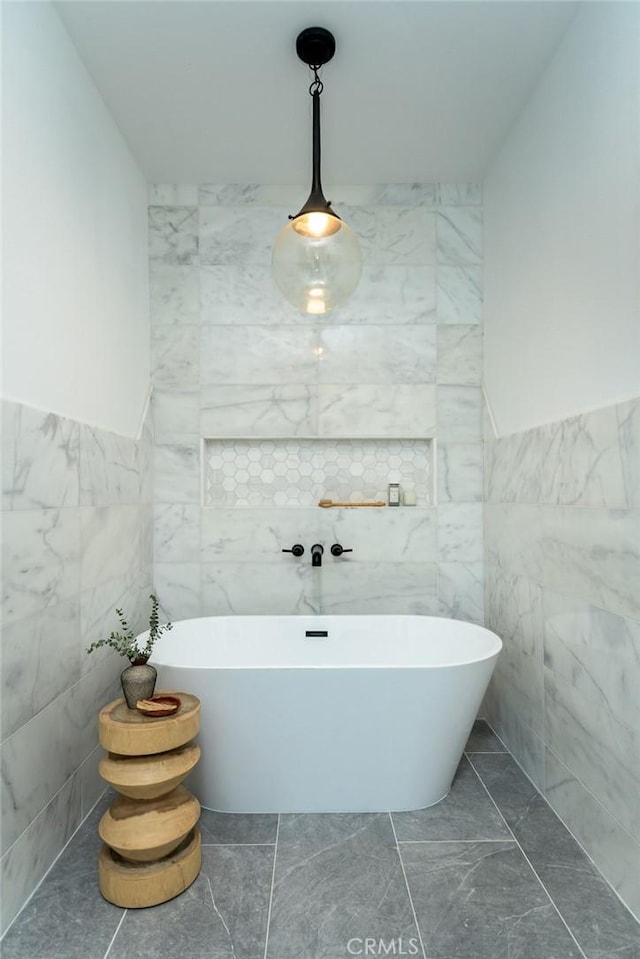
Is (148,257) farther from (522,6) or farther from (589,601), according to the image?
(589,601)

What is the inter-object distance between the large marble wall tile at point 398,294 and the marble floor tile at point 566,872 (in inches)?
88.1

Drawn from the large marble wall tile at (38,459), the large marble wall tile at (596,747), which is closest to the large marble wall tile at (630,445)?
the large marble wall tile at (596,747)

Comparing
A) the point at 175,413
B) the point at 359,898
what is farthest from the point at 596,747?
the point at 175,413

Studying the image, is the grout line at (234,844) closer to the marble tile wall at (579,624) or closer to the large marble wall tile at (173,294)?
the marble tile wall at (579,624)

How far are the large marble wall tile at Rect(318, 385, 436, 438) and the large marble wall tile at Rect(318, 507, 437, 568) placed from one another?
0.43m

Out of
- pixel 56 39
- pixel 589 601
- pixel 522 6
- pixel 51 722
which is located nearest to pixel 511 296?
pixel 522 6

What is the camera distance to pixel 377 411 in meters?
2.93

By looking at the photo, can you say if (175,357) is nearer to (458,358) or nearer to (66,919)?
(458,358)

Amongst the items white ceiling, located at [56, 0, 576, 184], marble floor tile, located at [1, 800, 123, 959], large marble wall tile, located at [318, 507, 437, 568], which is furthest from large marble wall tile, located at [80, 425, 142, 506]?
white ceiling, located at [56, 0, 576, 184]

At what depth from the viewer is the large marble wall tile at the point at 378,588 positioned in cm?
290

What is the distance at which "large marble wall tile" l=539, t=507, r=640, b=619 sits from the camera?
158cm

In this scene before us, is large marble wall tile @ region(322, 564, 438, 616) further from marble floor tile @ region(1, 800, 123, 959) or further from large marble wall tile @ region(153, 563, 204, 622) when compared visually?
marble floor tile @ region(1, 800, 123, 959)

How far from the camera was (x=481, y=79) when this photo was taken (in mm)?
2195

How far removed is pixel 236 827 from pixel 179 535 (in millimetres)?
1420
